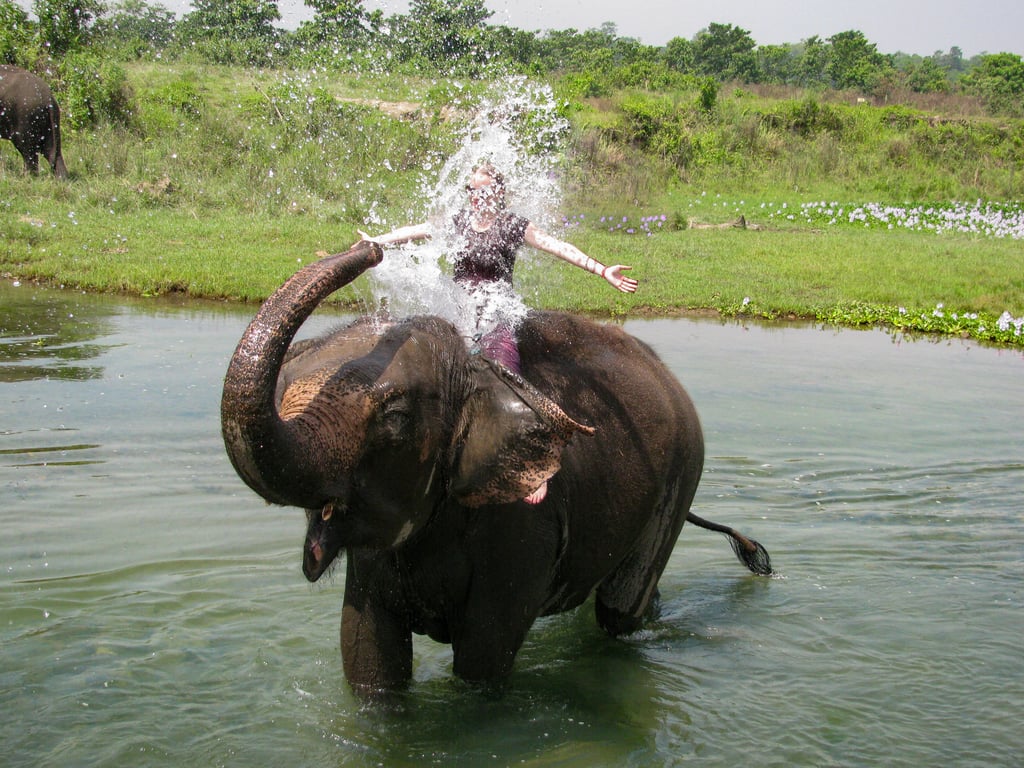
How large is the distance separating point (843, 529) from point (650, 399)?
2.68 metres

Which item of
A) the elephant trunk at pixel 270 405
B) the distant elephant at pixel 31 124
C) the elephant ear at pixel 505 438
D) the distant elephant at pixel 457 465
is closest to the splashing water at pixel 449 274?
the distant elephant at pixel 457 465

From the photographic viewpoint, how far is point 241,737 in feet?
13.7

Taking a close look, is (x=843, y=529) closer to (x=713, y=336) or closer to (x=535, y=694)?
(x=535, y=694)

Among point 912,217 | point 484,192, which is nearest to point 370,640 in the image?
point 484,192

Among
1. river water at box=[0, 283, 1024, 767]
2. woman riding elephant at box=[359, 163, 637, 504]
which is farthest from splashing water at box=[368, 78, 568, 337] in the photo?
river water at box=[0, 283, 1024, 767]

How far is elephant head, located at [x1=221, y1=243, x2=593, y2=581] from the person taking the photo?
8.93ft

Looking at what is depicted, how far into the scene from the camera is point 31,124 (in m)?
15.3

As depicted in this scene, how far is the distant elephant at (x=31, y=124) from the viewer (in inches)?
603

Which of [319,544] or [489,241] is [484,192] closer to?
[489,241]

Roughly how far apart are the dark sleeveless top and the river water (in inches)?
65.8

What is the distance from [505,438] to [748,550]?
9.66 ft

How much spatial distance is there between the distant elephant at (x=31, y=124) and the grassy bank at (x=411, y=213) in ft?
0.97

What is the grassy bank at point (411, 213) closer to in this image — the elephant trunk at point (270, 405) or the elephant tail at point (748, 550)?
the elephant tail at point (748, 550)

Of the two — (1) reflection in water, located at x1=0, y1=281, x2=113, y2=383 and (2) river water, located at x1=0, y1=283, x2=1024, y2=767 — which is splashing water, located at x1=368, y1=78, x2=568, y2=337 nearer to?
(2) river water, located at x1=0, y1=283, x2=1024, y2=767
